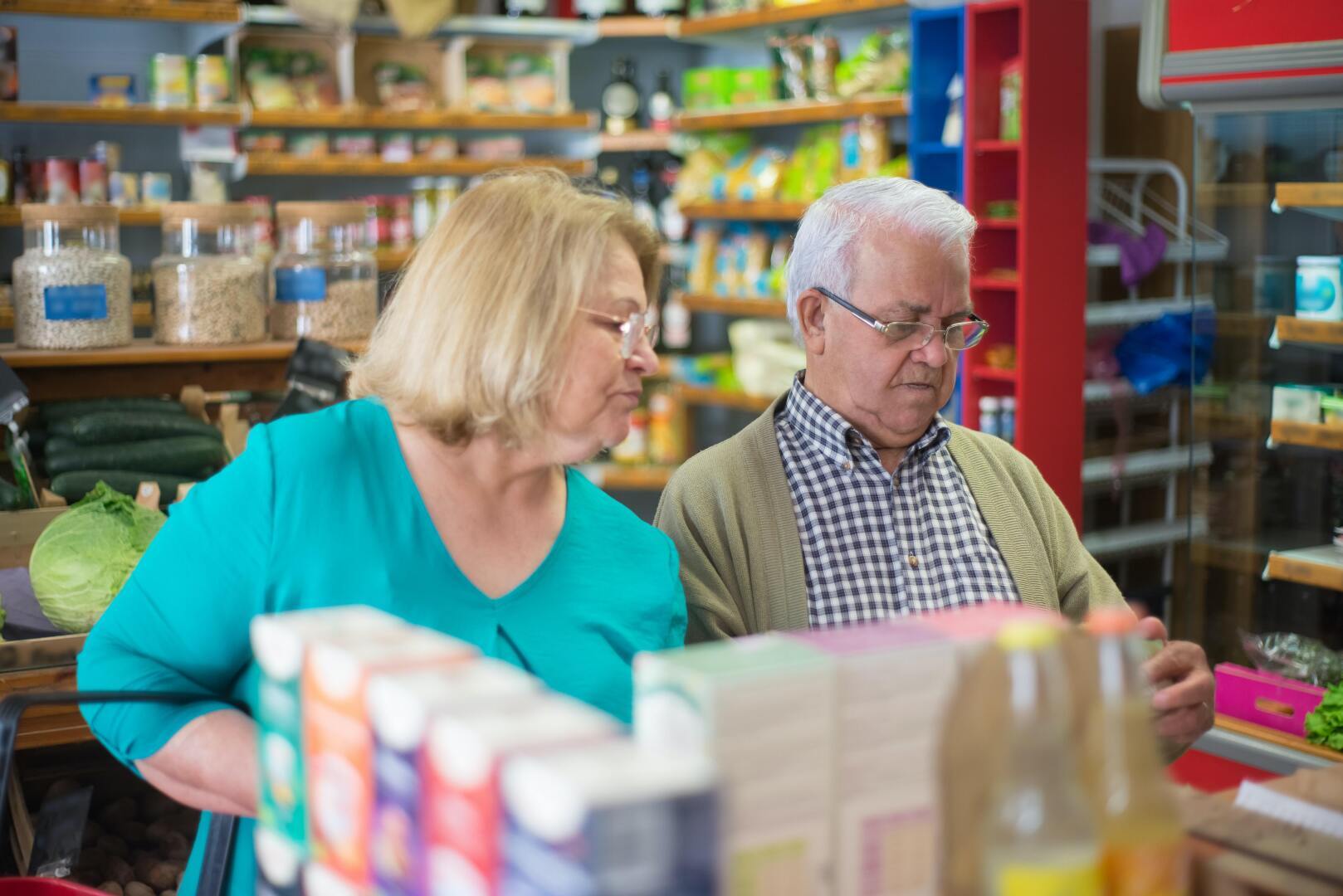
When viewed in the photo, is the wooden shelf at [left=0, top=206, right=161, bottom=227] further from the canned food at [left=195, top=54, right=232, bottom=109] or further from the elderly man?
the elderly man

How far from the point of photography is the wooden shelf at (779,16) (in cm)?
516

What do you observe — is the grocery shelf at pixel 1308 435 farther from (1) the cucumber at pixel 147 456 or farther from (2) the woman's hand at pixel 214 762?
(2) the woman's hand at pixel 214 762

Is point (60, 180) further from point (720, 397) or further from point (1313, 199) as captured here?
point (1313, 199)

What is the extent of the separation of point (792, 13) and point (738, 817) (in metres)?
5.05

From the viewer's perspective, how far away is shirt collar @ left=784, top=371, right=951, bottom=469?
7.67 ft

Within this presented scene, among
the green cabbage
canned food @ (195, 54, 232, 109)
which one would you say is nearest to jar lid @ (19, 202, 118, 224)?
the green cabbage

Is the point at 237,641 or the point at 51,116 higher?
the point at 51,116

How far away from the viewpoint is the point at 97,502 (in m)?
2.87

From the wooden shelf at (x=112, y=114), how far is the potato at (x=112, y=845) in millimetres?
2960

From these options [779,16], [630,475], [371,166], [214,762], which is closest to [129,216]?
[371,166]

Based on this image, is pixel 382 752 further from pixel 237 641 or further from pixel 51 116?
pixel 51 116

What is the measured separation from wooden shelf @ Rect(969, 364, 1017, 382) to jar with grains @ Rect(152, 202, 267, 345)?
2.38 m

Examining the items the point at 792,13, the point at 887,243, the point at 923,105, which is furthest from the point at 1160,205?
the point at 887,243

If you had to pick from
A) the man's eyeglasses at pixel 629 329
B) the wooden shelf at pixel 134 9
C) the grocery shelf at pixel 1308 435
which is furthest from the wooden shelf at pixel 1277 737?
the wooden shelf at pixel 134 9
